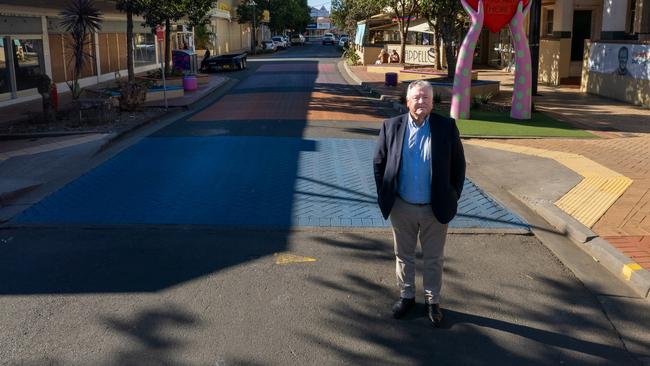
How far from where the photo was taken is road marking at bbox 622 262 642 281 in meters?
5.55

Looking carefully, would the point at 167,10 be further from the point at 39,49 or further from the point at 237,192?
the point at 237,192

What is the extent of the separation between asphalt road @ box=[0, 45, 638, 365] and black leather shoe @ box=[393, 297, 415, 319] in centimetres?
8

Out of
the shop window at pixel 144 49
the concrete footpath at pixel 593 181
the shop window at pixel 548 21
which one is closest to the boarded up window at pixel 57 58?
the shop window at pixel 144 49

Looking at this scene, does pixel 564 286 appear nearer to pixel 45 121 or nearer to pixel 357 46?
pixel 45 121

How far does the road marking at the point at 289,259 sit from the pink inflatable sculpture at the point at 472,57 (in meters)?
9.77

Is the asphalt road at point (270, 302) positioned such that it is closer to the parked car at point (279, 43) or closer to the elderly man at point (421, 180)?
the elderly man at point (421, 180)

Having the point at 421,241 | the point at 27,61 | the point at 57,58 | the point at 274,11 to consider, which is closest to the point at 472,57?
the point at 421,241

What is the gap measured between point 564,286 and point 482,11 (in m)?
10.3

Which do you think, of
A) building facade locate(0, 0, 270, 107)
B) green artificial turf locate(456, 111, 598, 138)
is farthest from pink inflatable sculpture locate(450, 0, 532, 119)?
building facade locate(0, 0, 270, 107)

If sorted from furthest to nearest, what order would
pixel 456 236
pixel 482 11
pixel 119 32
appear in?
pixel 119 32, pixel 482 11, pixel 456 236

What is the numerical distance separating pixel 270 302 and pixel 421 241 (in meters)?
1.32

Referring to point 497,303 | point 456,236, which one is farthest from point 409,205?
point 456,236

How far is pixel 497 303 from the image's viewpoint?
16.7 feet

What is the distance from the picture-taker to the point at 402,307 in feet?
15.8
